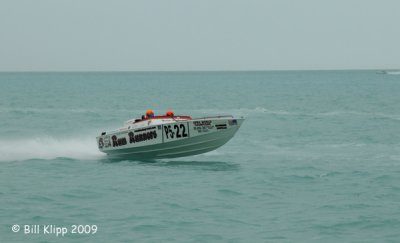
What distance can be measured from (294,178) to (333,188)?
6.70 feet

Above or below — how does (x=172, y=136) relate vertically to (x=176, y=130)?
below

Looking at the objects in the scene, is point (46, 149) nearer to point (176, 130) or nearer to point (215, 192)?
point (176, 130)

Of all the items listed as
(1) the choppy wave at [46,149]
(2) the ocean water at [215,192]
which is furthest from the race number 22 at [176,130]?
(1) the choppy wave at [46,149]

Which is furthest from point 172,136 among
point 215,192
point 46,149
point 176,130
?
point 46,149

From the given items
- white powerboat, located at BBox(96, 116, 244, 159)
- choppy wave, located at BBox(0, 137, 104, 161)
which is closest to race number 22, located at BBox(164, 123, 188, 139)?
white powerboat, located at BBox(96, 116, 244, 159)

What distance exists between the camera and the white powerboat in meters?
24.5

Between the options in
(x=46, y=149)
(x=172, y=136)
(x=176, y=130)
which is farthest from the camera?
(x=46, y=149)

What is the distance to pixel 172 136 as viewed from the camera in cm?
2469

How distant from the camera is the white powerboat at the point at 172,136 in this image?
24.5 meters

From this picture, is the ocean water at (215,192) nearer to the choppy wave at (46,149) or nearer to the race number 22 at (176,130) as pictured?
the choppy wave at (46,149)

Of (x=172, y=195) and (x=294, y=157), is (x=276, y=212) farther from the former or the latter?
(x=294, y=157)

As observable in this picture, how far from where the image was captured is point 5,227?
1526cm

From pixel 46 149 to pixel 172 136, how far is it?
8.25 meters

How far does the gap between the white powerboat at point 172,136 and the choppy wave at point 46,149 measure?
2666 millimetres
